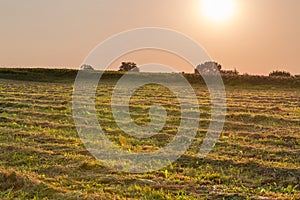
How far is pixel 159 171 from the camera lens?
952 centimetres

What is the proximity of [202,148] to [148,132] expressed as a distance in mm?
2827

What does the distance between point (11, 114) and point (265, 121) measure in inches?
386

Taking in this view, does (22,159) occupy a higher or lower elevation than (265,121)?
lower

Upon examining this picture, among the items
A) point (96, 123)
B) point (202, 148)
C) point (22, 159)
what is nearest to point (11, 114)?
point (96, 123)

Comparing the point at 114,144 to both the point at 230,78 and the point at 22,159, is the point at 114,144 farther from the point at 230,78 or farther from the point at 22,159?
the point at 230,78

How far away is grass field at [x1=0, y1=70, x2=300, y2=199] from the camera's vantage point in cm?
810

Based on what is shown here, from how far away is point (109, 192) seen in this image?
26.3 feet

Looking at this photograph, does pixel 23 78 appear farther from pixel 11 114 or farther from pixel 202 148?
pixel 202 148

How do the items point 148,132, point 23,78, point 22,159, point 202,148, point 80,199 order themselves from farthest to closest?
point 23,78, point 148,132, point 202,148, point 22,159, point 80,199

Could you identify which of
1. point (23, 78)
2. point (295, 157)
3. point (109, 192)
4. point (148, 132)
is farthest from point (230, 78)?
point (109, 192)

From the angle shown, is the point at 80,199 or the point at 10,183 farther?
the point at 10,183

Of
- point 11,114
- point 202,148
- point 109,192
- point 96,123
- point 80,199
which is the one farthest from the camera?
point 11,114

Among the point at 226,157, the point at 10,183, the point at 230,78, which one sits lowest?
the point at 10,183

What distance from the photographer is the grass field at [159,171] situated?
26.6 ft
